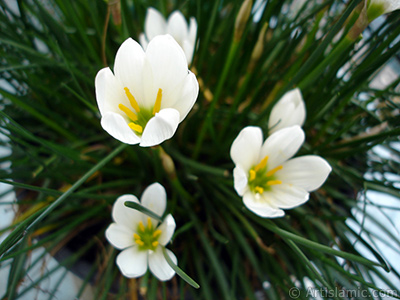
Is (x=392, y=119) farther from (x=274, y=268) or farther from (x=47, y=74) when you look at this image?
(x=47, y=74)

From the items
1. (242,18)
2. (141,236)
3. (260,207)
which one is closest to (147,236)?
(141,236)

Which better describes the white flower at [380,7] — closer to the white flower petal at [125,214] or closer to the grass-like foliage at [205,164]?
the grass-like foliage at [205,164]

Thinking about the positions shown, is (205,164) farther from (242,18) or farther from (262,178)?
(242,18)

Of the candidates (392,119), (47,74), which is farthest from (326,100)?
(47,74)

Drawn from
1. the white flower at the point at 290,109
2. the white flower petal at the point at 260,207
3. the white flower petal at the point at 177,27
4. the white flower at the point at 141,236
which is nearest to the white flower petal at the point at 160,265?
the white flower at the point at 141,236

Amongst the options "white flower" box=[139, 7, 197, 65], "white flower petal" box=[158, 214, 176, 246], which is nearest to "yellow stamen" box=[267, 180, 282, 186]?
"white flower petal" box=[158, 214, 176, 246]

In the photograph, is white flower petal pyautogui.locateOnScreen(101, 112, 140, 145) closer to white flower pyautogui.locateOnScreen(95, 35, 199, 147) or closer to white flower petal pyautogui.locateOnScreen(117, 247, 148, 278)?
white flower pyautogui.locateOnScreen(95, 35, 199, 147)
